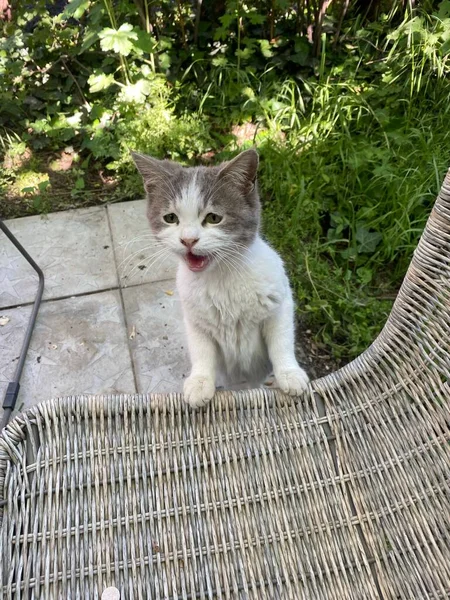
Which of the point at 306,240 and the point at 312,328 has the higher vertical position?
the point at 306,240

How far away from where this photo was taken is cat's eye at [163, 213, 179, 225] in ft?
3.73

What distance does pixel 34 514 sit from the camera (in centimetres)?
82

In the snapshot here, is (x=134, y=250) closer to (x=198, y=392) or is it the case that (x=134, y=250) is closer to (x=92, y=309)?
(x=92, y=309)

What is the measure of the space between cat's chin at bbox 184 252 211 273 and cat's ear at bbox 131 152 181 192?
240 mm

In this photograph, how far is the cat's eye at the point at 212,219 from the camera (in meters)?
1.11

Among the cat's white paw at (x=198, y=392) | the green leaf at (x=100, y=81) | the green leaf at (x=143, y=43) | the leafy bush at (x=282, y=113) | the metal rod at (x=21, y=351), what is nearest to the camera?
the cat's white paw at (x=198, y=392)

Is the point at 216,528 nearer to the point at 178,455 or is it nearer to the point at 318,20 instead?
the point at 178,455

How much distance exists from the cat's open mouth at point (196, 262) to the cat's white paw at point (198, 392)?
28 centimetres

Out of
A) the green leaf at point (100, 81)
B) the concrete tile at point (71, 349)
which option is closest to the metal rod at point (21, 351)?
the concrete tile at point (71, 349)

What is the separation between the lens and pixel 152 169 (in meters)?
1.15

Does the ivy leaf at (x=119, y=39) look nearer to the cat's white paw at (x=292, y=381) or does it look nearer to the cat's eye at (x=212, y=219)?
the cat's eye at (x=212, y=219)

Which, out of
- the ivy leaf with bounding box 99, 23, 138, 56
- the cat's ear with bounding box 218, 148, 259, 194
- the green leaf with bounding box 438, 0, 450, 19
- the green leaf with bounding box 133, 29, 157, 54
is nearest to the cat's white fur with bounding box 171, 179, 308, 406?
the cat's ear with bounding box 218, 148, 259, 194

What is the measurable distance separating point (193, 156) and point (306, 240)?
2.83 ft

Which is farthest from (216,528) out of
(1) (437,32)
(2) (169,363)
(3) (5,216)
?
(1) (437,32)
